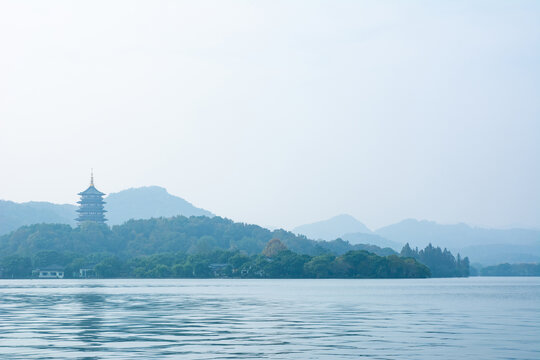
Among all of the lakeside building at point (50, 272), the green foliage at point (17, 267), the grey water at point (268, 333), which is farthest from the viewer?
the lakeside building at point (50, 272)

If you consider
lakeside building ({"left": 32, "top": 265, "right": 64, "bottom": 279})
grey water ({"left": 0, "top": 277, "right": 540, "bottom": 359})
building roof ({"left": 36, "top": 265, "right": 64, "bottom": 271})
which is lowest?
grey water ({"left": 0, "top": 277, "right": 540, "bottom": 359})

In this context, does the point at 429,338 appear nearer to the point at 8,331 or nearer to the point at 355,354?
the point at 355,354

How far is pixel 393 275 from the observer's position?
166500 millimetres

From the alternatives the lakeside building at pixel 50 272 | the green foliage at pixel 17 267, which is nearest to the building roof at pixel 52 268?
the lakeside building at pixel 50 272

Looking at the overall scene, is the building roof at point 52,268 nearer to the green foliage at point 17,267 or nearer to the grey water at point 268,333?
the green foliage at point 17,267

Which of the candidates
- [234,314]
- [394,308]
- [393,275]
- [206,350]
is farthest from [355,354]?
[393,275]

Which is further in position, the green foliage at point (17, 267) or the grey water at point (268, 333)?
the green foliage at point (17, 267)

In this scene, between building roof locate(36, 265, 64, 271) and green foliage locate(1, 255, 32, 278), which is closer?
green foliage locate(1, 255, 32, 278)

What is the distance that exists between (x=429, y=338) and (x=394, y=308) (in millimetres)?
22304

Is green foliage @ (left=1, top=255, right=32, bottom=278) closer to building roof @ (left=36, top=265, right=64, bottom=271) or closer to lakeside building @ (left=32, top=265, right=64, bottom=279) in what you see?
lakeside building @ (left=32, top=265, right=64, bottom=279)

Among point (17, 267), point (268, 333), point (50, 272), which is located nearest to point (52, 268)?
point (50, 272)

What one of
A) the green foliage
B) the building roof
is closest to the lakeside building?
the building roof

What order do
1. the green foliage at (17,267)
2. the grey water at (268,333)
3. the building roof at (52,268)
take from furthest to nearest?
1. the building roof at (52,268)
2. the green foliage at (17,267)
3. the grey water at (268,333)

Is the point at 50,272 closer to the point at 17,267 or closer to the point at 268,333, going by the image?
the point at 17,267
